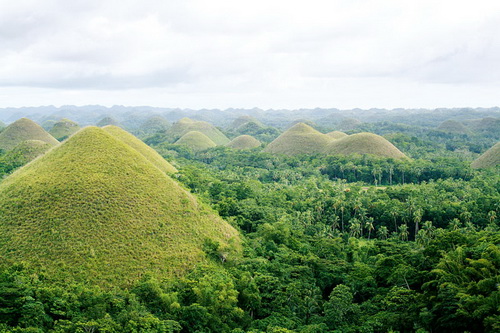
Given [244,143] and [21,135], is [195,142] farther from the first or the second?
[21,135]

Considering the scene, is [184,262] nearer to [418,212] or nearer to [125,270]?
[125,270]

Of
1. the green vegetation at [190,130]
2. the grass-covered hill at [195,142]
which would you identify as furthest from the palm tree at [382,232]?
the green vegetation at [190,130]

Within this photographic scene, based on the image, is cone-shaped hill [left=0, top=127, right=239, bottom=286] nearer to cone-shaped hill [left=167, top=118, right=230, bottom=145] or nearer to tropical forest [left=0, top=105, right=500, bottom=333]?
tropical forest [left=0, top=105, right=500, bottom=333]

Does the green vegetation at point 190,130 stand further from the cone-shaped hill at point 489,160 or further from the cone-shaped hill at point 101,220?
the cone-shaped hill at point 101,220

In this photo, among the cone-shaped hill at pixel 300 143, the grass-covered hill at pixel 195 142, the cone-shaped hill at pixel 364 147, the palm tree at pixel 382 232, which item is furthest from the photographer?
the grass-covered hill at pixel 195 142

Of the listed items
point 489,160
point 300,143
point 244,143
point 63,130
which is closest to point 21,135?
point 63,130

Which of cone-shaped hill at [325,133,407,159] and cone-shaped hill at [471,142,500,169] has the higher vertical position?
cone-shaped hill at [325,133,407,159]

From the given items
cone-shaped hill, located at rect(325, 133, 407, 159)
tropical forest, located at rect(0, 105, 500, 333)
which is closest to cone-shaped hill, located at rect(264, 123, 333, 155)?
cone-shaped hill, located at rect(325, 133, 407, 159)
